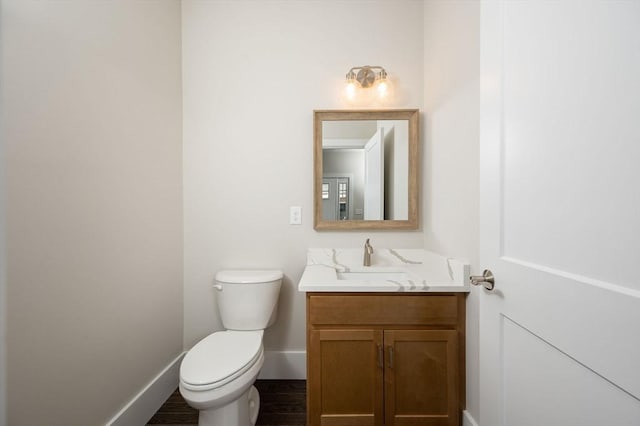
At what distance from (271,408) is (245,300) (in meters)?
0.63

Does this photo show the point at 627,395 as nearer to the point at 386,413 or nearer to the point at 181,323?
the point at 386,413

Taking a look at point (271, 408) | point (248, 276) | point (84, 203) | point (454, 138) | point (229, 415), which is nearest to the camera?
point (84, 203)

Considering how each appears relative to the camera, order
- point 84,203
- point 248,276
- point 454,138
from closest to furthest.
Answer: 1. point 84,203
2. point 454,138
3. point 248,276

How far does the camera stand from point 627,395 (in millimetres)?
459

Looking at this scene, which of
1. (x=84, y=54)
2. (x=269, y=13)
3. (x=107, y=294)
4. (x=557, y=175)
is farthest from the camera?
(x=269, y=13)

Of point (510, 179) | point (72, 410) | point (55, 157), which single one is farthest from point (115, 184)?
point (510, 179)

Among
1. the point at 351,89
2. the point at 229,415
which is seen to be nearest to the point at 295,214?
the point at 351,89

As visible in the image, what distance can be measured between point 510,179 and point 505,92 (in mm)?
246

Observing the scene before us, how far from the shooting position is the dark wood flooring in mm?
1480

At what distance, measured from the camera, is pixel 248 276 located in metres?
1.71

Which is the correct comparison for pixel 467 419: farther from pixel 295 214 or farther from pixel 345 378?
pixel 295 214

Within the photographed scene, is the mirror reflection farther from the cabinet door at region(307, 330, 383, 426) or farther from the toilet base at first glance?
the toilet base

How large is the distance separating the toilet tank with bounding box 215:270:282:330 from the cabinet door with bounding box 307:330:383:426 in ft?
1.57

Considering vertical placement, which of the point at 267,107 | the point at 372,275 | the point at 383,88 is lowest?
the point at 372,275
